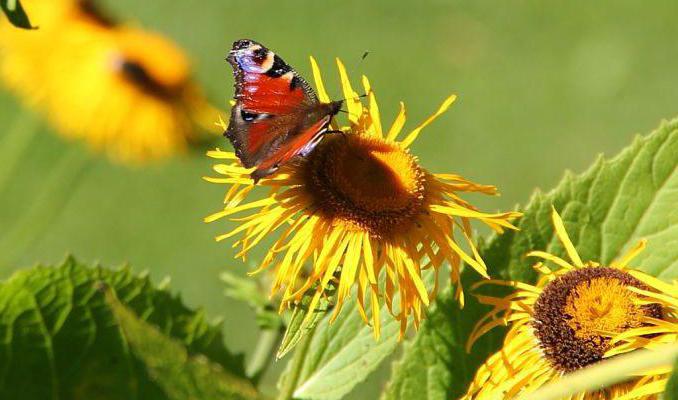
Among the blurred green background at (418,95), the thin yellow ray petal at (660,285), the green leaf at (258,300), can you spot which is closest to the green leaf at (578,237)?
the thin yellow ray petal at (660,285)

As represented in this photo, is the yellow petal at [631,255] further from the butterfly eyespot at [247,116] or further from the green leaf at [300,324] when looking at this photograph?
the butterfly eyespot at [247,116]

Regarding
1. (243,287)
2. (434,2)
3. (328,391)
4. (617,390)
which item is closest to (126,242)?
(434,2)

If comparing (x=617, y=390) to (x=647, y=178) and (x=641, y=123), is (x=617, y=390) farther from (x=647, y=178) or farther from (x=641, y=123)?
(x=641, y=123)

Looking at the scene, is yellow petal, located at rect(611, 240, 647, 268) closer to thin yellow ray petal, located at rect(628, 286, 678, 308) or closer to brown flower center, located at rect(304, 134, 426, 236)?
thin yellow ray petal, located at rect(628, 286, 678, 308)

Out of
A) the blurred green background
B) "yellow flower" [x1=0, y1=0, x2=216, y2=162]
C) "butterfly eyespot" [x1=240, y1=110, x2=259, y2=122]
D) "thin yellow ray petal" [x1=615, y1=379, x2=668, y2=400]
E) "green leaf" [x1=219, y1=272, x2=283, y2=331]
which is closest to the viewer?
"thin yellow ray petal" [x1=615, y1=379, x2=668, y2=400]

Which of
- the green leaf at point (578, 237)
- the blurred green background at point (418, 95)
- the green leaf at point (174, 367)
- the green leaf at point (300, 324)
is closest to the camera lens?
the green leaf at point (174, 367)

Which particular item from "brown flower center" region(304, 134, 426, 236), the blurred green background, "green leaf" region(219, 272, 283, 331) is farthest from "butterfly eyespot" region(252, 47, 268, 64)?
the blurred green background

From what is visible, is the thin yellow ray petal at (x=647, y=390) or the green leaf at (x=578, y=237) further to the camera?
the green leaf at (x=578, y=237)
